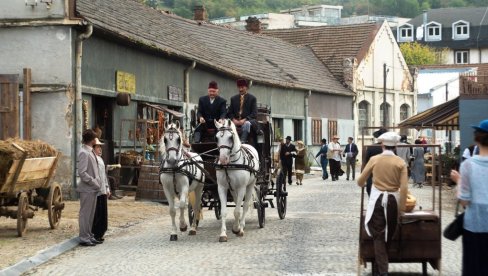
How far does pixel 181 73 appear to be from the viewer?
105ft

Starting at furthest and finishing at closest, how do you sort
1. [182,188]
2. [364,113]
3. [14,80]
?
1. [364,113]
2. [14,80]
3. [182,188]

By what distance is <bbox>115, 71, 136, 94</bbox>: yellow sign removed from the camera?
26.2m

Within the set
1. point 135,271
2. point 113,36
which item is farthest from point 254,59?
point 135,271

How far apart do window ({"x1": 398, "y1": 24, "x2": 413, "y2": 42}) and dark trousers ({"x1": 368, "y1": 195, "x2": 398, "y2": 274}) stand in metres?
113

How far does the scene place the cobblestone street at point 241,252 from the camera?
1198 centimetres

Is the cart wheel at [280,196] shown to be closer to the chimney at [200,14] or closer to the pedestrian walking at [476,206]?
the pedestrian walking at [476,206]

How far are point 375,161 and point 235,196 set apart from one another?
540 centimetres

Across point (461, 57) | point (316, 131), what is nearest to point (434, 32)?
point (461, 57)

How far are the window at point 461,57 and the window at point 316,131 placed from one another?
67.6 m

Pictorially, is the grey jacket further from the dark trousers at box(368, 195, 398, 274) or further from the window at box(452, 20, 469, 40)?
the window at box(452, 20, 469, 40)

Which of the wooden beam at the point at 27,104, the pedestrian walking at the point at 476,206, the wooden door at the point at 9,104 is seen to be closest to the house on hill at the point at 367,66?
the wooden beam at the point at 27,104

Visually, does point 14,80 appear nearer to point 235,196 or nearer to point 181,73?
point 235,196

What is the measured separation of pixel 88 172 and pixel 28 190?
106 centimetres

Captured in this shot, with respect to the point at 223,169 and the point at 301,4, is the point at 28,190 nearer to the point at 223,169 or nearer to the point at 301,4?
the point at 223,169
